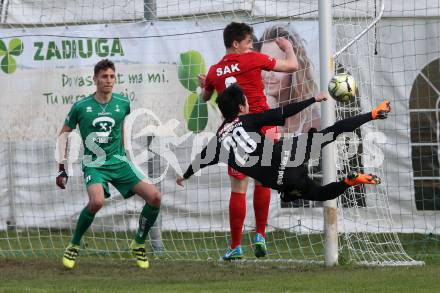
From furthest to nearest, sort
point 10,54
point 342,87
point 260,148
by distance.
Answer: point 10,54 < point 342,87 < point 260,148

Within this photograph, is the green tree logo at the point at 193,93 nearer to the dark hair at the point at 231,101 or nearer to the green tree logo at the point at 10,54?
the green tree logo at the point at 10,54

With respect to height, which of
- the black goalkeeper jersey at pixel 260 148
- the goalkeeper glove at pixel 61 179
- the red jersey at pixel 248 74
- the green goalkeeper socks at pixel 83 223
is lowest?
the green goalkeeper socks at pixel 83 223

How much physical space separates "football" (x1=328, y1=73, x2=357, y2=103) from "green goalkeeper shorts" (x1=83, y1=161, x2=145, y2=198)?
8.30ft

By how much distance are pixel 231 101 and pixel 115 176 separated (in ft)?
6.01

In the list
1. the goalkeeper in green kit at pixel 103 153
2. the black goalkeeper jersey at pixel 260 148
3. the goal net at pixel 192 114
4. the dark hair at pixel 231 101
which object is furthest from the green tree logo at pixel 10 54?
the black goalkeeper jersey at pixel 260 148

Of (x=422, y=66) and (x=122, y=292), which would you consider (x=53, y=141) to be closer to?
(x=422, y=66)

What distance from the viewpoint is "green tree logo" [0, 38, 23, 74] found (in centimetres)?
1377

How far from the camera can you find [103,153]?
433 inches

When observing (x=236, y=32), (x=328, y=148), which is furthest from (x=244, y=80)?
(x=328, y=148)

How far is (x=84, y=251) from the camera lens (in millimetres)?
13484

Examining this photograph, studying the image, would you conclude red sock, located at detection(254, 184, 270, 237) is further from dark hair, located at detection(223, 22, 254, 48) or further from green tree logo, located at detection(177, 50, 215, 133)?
green tree logo, located at detection(177, 50, 215, 133)

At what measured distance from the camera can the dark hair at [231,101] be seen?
1006cm

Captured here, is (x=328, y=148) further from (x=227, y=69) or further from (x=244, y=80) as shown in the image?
(x=227, y=69)

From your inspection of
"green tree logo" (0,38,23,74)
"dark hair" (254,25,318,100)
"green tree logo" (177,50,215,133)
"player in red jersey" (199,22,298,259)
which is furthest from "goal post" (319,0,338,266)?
"green tree logo" (0,38,23,74)
